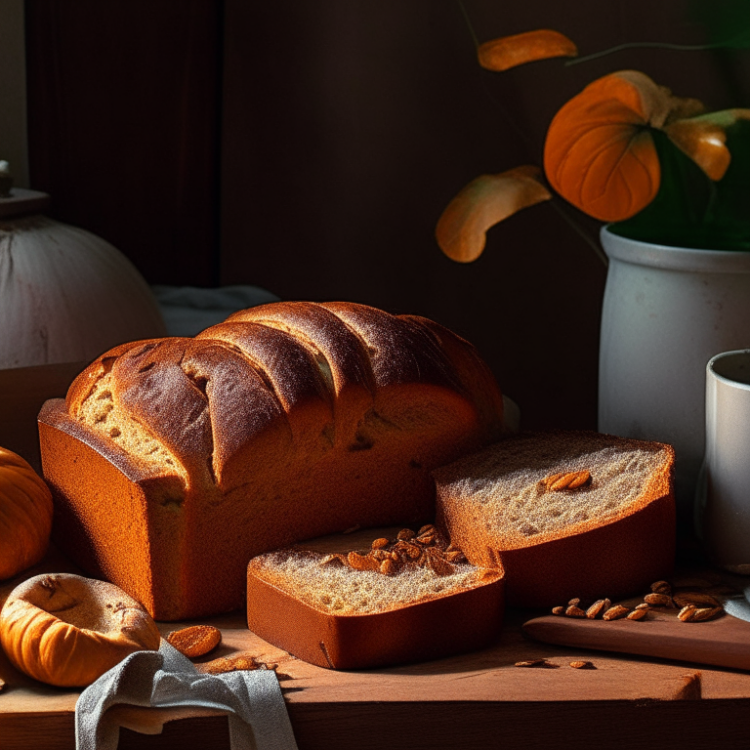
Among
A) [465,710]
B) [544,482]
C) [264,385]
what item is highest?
[264,385]

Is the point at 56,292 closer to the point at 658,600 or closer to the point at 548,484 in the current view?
the point at 548,484

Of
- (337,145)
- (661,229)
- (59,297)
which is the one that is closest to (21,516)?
(59,297)

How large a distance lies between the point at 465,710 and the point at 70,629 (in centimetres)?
38

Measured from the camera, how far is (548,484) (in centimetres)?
134

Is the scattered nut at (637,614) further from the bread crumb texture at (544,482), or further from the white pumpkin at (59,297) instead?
the white pumpkin at (59,297)

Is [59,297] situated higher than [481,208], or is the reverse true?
[481,208]

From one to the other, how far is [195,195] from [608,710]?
5.42 feet

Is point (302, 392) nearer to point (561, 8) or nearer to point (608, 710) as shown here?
point (608, 710)

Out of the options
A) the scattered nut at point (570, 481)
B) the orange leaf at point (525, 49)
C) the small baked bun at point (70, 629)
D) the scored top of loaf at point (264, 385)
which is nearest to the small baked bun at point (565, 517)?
the scattered nut at point (570, 481)

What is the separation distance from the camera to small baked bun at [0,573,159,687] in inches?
40.5

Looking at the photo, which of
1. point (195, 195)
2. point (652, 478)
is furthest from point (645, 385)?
point (195, 195)

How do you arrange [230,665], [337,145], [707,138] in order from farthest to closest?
[337,145], [707,138], [230,665]

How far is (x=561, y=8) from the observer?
192 cm

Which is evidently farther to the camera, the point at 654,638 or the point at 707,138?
the point at 707,138
